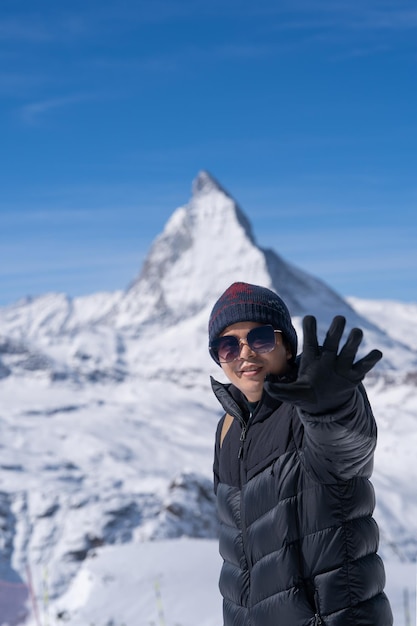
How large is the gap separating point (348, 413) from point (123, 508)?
266ft

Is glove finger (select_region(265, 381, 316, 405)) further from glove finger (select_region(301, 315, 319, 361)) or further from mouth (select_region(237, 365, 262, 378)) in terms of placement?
mouth (select_region(237, 365, 262, 378))

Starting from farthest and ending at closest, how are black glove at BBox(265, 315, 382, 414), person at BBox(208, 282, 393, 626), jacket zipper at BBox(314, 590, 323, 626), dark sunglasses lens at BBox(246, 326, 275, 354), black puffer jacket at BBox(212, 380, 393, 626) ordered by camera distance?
dark sunglasses lens at BBox(246, 326, 275, 354) < jacket zipper at BBox(314, 590, 323, 626) < black puffer jacket at BBox(212, 380, 393, 626) < person at BBox(208, 282, 393, 626) < black glove at BBox(265, 315, 382, 414)

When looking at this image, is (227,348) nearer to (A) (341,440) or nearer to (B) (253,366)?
(B) (253,366)

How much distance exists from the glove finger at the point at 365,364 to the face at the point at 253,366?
0.88 metres

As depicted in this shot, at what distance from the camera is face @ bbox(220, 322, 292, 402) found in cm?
393

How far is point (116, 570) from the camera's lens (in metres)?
15.6

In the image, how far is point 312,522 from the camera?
3541 mm

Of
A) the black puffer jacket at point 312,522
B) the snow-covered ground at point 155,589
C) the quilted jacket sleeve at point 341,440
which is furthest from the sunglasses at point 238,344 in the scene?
the snow-covered ground at point 155,589

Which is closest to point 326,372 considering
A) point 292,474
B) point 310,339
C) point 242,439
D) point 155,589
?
point 310,339

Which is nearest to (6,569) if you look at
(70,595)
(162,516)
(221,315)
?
(162,516)

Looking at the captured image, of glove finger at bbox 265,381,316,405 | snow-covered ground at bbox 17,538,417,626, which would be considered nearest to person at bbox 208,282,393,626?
glove finger at bbox 265,381,316,405

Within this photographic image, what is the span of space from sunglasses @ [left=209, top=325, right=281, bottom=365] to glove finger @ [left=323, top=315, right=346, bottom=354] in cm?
78

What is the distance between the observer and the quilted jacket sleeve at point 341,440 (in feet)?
10.6

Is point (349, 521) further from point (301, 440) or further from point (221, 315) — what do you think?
point (221, 315)
